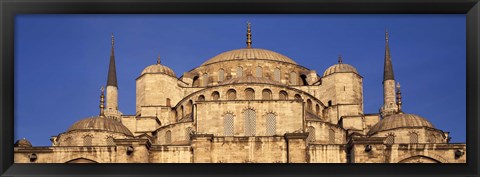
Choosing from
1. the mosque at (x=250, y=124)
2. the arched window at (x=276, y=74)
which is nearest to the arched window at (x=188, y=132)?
the mosque at (x=250, y=124)

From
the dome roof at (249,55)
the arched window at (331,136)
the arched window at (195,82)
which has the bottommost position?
the arched window at (331,136)

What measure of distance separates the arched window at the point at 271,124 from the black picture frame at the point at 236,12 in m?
27.2

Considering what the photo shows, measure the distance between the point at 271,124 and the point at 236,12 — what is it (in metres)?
27.5

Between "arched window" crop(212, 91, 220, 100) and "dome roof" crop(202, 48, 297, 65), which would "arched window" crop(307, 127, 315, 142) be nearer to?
"arched window" crop(212, 91, 220, 100)

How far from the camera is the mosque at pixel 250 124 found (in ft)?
118

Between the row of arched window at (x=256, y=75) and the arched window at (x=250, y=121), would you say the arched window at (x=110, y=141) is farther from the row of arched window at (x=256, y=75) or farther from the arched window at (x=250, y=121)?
the row of arched window at (x=256, y=75)

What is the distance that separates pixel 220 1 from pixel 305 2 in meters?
0.99

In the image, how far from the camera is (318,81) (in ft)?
164

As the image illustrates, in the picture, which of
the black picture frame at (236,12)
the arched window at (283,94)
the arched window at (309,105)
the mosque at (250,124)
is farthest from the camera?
the arched window at (309,105)

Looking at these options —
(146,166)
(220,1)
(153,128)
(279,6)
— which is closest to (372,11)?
(279,6)

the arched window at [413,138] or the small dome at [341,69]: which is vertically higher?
the small dome at [341,69]

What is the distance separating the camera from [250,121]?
Answer: 38312mm

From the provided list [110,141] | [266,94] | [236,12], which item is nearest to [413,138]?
[266,94]

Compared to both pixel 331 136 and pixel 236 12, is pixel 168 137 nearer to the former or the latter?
pixel 331 136
